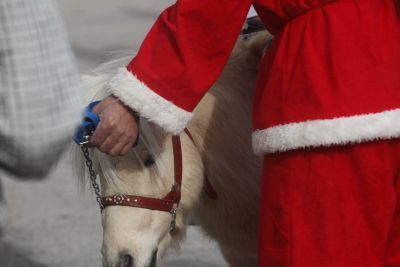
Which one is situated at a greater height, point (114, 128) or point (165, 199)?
point (114, 128)

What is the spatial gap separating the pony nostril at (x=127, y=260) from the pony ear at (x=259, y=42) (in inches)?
27.8

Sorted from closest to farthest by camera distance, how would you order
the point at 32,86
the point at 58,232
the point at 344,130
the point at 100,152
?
the point at 32,86 < the point at 344,130 < the point at 100,152 < the point at 58,232

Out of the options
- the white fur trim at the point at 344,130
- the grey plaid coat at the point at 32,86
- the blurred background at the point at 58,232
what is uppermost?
the grey plaid coat at the point at 32,86

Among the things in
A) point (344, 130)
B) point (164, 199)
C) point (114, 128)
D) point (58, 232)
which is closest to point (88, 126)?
point (114, 128)

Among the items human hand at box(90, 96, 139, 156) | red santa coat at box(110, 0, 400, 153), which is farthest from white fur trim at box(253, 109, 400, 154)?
human hand at box(90, 96, 139, 156)

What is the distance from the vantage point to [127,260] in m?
2.54

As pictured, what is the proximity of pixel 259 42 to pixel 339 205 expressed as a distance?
2.28ft

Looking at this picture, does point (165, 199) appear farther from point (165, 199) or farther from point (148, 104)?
point (148, 104)

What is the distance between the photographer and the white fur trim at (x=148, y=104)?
2219mm

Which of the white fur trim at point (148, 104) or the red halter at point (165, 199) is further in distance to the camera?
the red halter at point (165, 199)

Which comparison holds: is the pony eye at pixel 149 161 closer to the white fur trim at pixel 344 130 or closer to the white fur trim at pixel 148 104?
the white fur trim at pixel 148 104

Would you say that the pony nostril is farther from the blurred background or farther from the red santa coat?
the blurred background

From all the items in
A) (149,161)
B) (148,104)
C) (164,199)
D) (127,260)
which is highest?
(148,104)

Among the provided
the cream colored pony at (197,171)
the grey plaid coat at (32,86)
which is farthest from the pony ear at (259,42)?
the grey plaid coat at (32,86)
